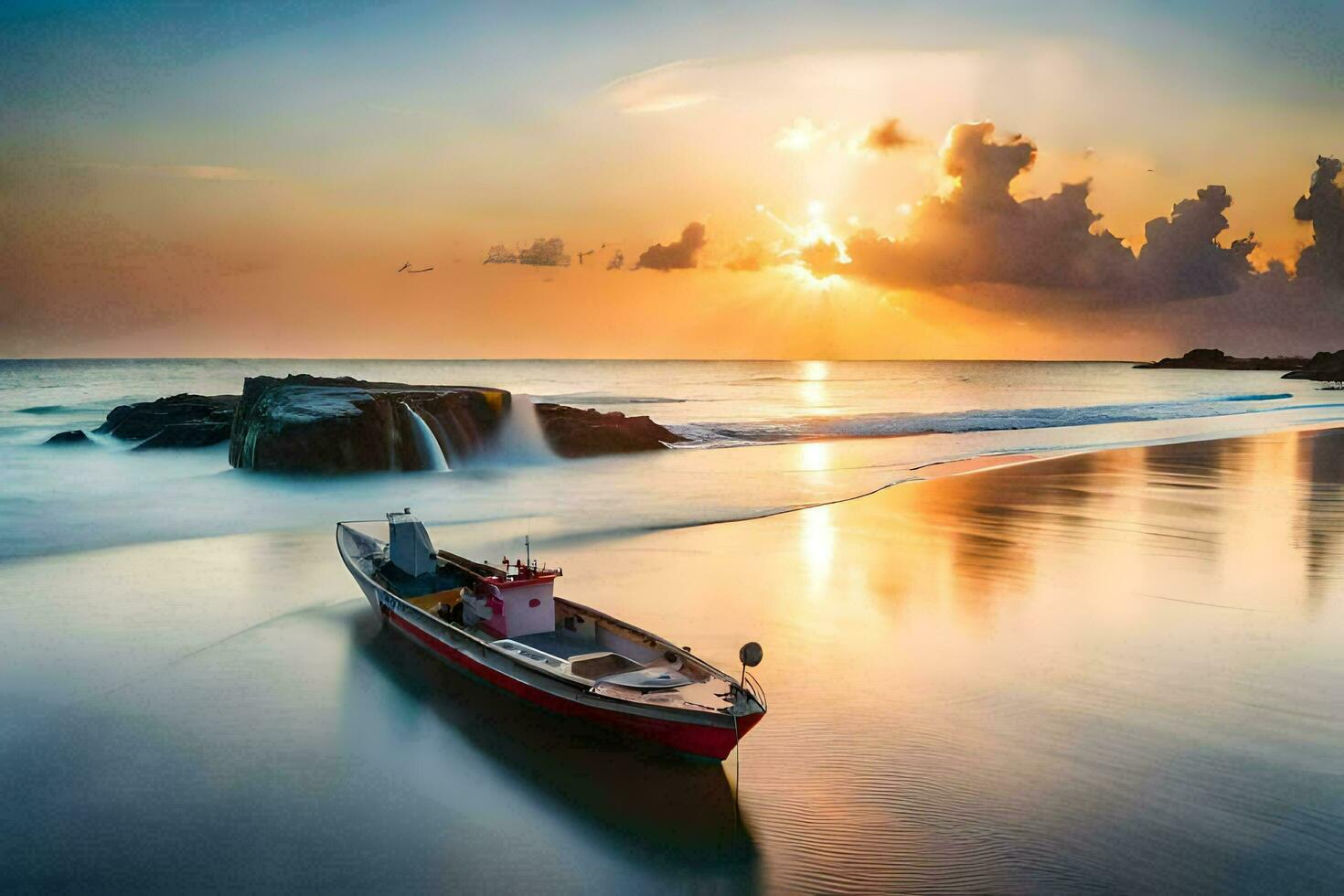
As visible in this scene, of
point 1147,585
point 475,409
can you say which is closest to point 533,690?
point 1147,585

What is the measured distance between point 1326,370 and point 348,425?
19336cm

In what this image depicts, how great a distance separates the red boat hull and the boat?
18 mm

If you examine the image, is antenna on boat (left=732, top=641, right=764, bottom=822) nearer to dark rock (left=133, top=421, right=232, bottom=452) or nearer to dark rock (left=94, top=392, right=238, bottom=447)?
dark rock (left=133, top=421, right=232, bottom=452)

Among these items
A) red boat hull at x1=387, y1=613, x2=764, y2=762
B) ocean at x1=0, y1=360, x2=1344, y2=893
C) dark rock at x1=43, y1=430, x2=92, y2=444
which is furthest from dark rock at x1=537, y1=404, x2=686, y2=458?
red boat hull at x1=387, y1=613, x2=764, y2=762

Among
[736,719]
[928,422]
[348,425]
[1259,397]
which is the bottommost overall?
[736,719]

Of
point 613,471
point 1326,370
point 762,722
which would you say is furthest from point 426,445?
point 1326,370

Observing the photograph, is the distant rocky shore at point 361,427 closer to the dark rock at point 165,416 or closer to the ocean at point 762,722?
the dark rock at point 165,416

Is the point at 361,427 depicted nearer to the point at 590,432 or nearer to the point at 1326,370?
the point at 590,432

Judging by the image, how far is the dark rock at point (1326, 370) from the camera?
156000mm

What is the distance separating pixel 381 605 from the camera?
17594 millimetres

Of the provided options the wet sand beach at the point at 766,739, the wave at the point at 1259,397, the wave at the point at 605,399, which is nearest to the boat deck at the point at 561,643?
the wet sand beach at the point at 766,739

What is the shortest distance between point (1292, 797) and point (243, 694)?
51.0 feet

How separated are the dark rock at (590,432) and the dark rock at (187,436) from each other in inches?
755

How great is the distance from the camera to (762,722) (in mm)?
12758
